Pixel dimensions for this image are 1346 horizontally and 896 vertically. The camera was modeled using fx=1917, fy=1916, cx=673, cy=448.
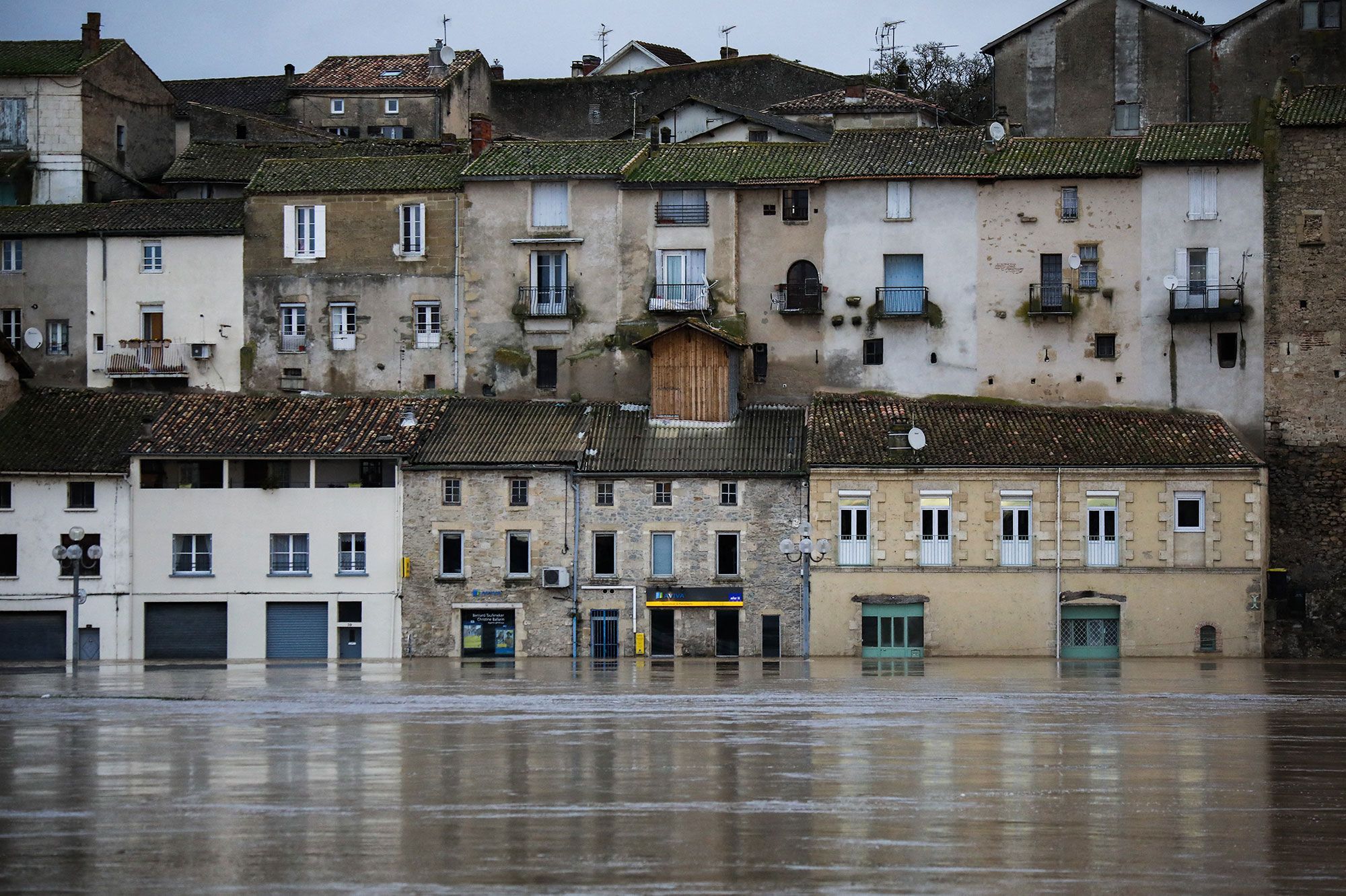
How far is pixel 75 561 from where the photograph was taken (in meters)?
50.5

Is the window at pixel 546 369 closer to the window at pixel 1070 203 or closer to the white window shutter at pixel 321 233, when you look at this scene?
the white window shutter at pixel 321 233

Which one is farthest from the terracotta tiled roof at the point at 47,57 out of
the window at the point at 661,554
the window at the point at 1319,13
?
the window at the point at 1319,13

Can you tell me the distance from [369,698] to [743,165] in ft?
102

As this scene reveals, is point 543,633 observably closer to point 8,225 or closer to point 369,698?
point 369,698

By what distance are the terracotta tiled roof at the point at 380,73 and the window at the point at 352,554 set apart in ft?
94.8

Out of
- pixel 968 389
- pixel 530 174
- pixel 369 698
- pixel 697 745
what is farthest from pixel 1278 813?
pixel 530 174

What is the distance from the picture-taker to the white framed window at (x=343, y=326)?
64.1 metres

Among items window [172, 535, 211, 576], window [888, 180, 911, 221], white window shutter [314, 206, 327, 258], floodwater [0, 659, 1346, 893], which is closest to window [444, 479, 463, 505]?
window [172, 535, 211, 576]

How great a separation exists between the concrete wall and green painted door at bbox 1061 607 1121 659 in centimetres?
34

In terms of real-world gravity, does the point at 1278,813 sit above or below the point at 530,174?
below

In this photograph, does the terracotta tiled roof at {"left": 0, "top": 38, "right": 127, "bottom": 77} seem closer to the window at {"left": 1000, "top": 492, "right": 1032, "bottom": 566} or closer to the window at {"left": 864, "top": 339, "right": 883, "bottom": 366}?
the window at {"left": 864, "top": 339, "right": 883, "bottom": 366}

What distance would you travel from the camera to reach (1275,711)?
34906 millimetres

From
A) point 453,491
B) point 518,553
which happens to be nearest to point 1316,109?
point 518,553

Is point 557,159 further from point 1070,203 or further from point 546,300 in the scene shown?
point 1070,203
